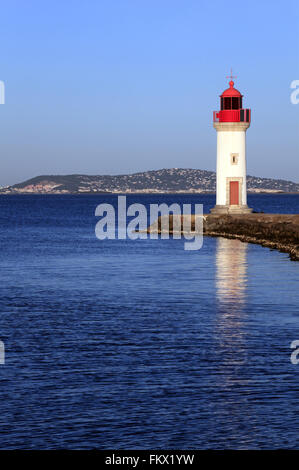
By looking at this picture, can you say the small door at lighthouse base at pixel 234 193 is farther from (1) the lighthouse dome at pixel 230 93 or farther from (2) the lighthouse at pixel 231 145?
(1) the lighthouse dome at pixel 230 93

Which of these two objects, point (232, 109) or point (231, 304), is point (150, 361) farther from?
point (232, 109)

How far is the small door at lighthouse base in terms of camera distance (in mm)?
59844

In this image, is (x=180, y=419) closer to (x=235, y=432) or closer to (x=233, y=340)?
(x=235, y=432)

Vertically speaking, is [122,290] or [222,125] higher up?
[222,125]

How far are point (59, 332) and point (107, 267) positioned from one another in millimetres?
19183

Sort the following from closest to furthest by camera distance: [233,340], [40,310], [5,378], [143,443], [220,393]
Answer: [143,443] → [220,393] → [5,378] → [233,340] → [40,310]

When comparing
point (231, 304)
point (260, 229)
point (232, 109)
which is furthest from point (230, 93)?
point (231, 304)

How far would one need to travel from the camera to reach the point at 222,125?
58.7 meters

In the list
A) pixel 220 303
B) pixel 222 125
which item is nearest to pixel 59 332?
pixel 220 303

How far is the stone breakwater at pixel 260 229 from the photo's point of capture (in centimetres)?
4967

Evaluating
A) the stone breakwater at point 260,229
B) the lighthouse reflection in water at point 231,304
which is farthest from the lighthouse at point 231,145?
the lighthouse reflection in water at point 231,304

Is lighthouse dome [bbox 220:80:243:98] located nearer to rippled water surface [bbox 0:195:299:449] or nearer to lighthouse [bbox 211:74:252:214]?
lighthouse [bbox 211:74:252:214]

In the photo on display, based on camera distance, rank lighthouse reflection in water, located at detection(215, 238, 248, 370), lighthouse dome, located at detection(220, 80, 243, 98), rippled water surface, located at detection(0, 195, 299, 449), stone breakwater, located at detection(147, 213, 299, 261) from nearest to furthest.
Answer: rippled water surface, located at detection(0, 195, 299, 449)
lighthouse reflection in water, located at detection(215, 238, 248, 370)
stone breakwater, located at detection(147, 213, 299, 261)
lighthouse dome, located at detection(220, 80, 243, 98)

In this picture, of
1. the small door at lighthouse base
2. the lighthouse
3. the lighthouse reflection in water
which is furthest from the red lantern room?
the lighthouse reflection in water
